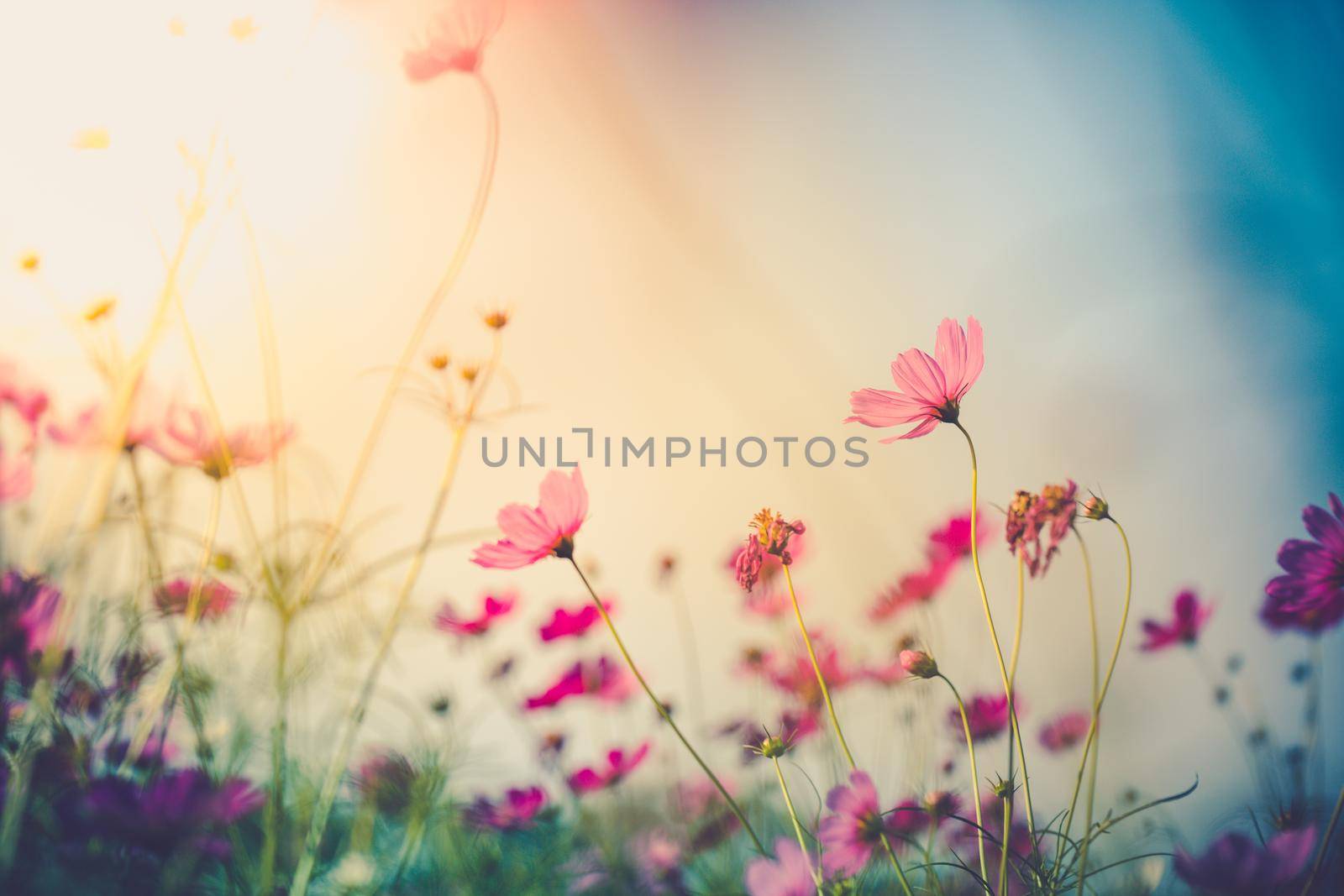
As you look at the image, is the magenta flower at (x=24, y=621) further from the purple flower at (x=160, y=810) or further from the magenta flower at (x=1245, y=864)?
the magenta flower at (x=1245, y=864)

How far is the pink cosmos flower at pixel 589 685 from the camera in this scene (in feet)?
2.23

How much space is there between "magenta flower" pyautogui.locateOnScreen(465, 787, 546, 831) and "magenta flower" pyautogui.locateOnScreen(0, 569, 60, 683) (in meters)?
0.40

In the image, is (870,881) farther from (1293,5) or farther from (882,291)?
(1293,5)

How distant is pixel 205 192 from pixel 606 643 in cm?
59

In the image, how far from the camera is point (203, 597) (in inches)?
22.6

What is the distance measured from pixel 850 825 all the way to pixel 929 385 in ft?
0.84

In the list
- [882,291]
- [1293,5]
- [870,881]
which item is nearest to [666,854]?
[870,881]

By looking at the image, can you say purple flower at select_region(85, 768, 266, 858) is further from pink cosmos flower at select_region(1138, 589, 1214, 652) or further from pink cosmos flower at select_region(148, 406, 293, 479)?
pink cosmos flower at select_region(1138, 589, 1214, 652)

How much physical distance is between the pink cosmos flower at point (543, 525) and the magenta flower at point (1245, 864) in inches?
14.6

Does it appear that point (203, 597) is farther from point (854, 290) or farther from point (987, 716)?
point (854, 290)

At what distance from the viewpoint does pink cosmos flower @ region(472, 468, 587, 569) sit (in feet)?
1.40

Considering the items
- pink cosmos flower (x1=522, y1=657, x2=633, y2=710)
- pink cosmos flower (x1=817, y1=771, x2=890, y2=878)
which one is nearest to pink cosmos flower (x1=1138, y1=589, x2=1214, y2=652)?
pink cosmos flower (x1=817, y1=771, x2=890, y2=878)

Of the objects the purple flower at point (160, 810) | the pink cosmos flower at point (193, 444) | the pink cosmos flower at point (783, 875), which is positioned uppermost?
the pink cosmos flower at point (193, 444)

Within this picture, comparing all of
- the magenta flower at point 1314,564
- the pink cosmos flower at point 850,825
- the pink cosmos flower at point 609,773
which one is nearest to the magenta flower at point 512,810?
the pink cosmos flower at point 609,773
